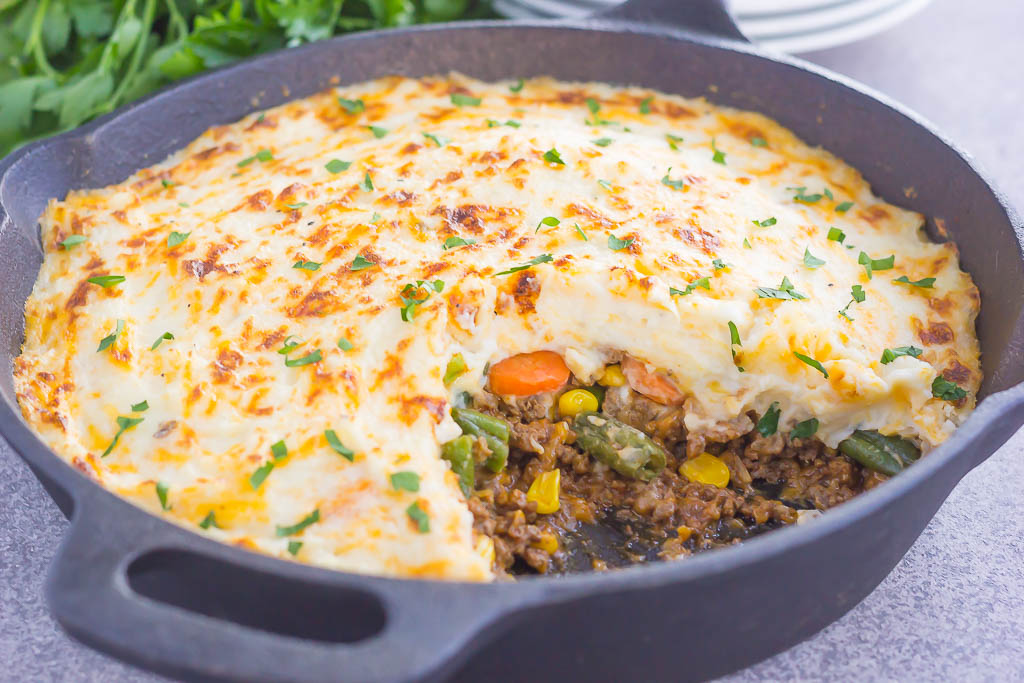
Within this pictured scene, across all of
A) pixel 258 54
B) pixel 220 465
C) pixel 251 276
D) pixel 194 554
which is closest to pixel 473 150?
pixel 251 276

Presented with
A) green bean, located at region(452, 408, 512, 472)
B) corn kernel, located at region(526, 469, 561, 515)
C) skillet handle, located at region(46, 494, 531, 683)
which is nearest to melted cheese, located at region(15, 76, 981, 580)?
green bean, located at region(452, 408, 512, 472)

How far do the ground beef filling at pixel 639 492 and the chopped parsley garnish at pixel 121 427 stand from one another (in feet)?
3.45

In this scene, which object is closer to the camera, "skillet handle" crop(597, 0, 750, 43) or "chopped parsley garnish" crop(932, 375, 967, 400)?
"chopped parsley garnish" crop(932, 375, 967, 400)

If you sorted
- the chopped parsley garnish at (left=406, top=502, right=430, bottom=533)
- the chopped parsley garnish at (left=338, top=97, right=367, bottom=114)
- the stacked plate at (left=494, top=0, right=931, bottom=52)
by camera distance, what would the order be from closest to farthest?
1. the chopped parsley garnish at (left=406, top=502, right=430, bottom=533)
2. the chopped parsley garnish at (left=338, top=97, right=367, bottom=114)
3. the stacked plate at (left=494, top=0, right=931, bottom=52)

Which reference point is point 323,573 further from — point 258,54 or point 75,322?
point 258,54

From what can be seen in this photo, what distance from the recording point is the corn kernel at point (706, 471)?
3365 millimetres

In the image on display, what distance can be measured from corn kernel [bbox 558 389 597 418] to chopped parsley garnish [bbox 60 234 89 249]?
1.86 meters

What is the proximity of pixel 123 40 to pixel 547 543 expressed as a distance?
3.40 metres

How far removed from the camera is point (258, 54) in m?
4.55

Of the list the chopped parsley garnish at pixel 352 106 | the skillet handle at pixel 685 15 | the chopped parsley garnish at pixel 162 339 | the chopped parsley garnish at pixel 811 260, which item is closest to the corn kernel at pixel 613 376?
Result: the chopped parsley garnish at pixel 811 260

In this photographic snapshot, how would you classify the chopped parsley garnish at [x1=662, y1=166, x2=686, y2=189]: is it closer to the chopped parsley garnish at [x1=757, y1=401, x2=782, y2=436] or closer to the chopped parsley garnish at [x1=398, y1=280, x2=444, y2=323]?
the chopped parsley garnish at [x1=757, y1=401, x2=782, y2=436]

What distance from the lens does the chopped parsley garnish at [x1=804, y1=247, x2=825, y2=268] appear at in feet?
11.3

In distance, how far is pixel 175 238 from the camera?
11.5 feet

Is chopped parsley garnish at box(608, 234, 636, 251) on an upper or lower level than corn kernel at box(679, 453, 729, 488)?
upper
